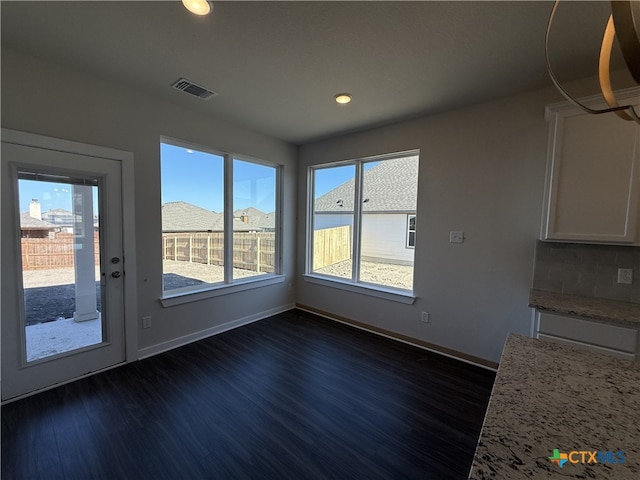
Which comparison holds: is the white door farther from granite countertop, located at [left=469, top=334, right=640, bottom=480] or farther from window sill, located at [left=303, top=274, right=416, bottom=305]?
granite countertop, located at [left=469, top=334, right=640, bottom=480]

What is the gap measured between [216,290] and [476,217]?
3.17 meters

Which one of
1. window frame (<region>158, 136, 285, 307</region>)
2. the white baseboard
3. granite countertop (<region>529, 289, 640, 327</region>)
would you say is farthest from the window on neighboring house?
the white baseboard

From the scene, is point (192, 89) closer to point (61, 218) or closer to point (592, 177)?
point (61, 218)

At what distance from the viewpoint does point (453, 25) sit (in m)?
1.71

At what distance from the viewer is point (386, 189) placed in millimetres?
3656

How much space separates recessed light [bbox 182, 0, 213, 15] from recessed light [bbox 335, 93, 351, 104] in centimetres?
134

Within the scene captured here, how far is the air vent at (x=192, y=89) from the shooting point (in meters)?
2.47

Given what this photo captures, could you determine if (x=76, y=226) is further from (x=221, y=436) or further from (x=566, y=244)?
(x=566, y=244)

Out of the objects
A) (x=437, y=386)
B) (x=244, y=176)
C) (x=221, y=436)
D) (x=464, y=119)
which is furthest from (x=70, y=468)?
(x=464, y=119)

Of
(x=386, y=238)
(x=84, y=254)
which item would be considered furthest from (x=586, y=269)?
(x=84, y=254)

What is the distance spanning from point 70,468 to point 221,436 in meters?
0.84

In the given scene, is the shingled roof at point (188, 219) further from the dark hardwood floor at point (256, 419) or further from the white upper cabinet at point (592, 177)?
the white upper cabinet at point (592, 177)

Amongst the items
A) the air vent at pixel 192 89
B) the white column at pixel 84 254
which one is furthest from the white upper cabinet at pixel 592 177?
the white column at pixel 84 254

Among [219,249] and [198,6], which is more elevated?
[198,6]
